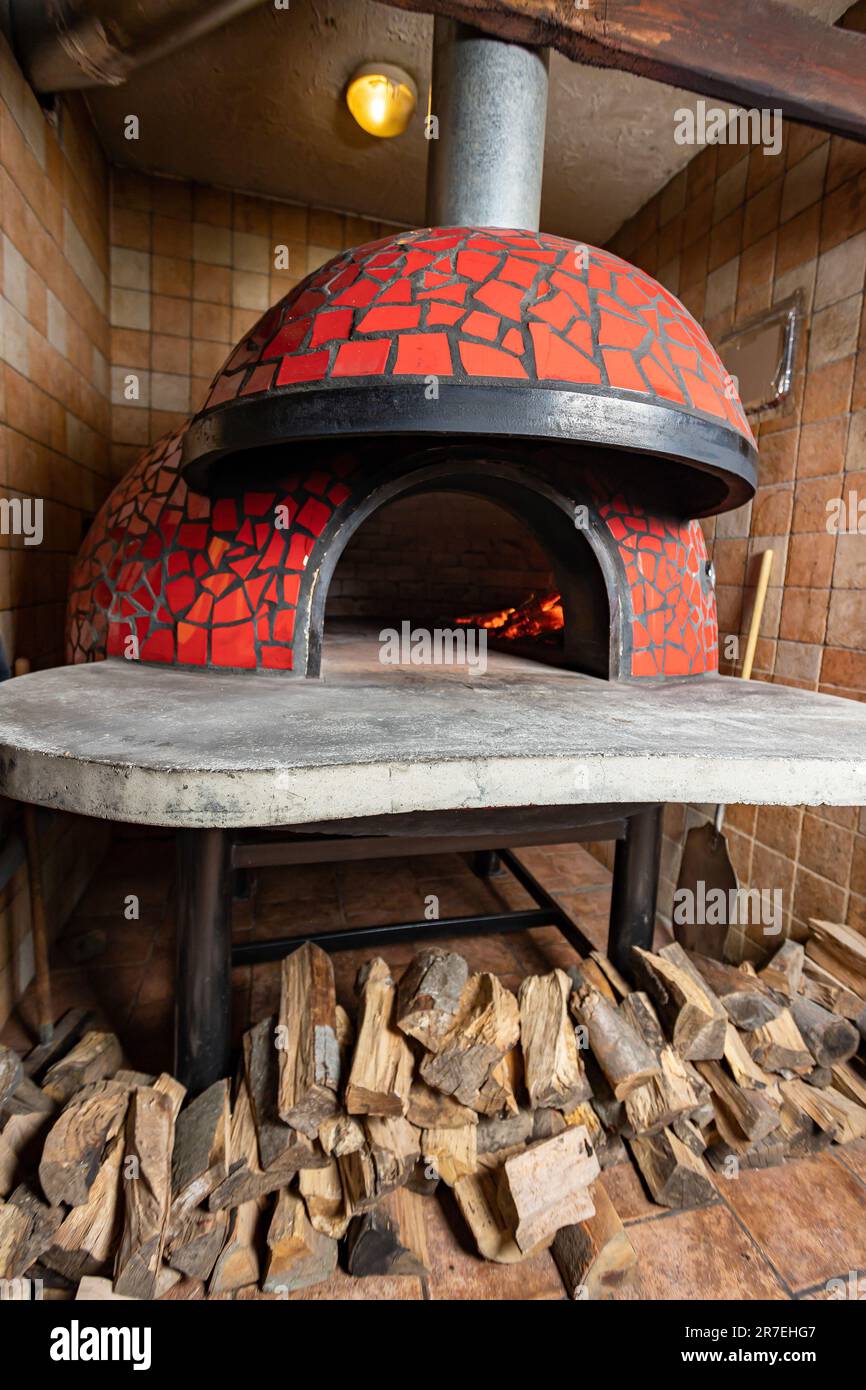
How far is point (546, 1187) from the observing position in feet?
4.50

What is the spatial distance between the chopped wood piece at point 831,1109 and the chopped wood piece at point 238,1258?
1326 millimetres

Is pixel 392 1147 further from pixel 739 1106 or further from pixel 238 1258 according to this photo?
pixel 739 1106

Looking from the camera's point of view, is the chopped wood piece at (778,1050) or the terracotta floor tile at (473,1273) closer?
the terracotta floor tile at (473,1273)

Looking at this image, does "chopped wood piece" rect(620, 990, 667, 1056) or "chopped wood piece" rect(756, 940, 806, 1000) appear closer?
"chopped wood piece" rect(620, 990, 667, 1056)

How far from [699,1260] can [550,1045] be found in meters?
0.47

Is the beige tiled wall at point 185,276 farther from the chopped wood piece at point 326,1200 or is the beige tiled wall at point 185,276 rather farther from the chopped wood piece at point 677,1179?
the chopped wood piece at point 677,1179

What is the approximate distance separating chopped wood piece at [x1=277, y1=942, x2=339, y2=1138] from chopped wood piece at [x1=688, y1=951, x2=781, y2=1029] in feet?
3.45

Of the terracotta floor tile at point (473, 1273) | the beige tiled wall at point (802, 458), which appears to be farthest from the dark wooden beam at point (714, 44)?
the terracotta floor tile at point (473, 1273)

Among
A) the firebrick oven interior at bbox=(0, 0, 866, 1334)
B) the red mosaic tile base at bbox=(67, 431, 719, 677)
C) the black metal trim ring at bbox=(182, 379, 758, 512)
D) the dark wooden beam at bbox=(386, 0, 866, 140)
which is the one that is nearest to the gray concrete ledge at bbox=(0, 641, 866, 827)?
the firebrick oven interior at bbox=(0, 0, 866, 1334)

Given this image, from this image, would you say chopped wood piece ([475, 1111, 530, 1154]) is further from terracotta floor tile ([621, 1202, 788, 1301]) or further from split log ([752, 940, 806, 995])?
split log ([752, 940, 806, 995])

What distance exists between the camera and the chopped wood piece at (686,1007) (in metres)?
1.66

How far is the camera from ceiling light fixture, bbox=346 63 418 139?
7.56 feet
